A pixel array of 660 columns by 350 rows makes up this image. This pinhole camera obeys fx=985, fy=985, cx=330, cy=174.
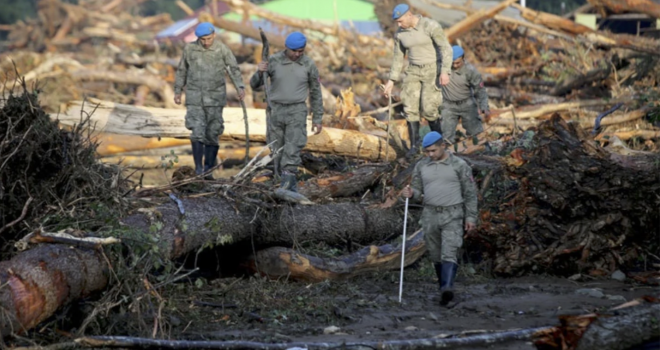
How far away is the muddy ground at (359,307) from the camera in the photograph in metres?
7.66

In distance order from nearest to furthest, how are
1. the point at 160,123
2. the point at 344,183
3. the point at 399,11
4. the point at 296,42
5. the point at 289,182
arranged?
the point at 289,182 < the point at 296,42 < the point at 344,183 < the point at 399,11 < the point at 160,123

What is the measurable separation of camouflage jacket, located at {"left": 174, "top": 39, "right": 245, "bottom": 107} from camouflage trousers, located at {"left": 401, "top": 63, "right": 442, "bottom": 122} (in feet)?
7.67

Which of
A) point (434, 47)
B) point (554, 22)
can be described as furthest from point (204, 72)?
point (554, 22)

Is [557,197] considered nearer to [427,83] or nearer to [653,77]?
[427,83]

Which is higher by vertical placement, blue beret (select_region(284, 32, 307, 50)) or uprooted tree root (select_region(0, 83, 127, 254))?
blue beret (select_region(284, 32, 307, 50))

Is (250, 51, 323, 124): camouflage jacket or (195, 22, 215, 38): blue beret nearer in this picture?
(250, 51, 323, 124): camouflage jacket

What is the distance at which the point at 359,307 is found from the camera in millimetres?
8805

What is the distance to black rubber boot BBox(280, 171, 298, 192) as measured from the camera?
11214mm

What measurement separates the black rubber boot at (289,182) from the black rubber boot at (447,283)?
103 inches

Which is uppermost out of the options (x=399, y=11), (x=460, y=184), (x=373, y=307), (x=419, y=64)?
(x=399, y=11)

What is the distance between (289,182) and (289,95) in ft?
3.72

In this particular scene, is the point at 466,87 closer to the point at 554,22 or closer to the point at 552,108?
the point at 552,108

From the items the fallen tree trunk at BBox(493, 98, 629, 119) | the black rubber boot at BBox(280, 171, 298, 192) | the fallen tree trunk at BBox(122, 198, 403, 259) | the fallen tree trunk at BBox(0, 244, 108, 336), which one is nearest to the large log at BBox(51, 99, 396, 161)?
the black rubber boot at BBox(280, 171, 298, 192)

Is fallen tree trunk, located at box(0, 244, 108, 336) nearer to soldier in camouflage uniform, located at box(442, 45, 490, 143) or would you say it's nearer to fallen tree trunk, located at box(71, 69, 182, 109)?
soldier in camouflage uniform, located at box(442, 45, 490, 143)
